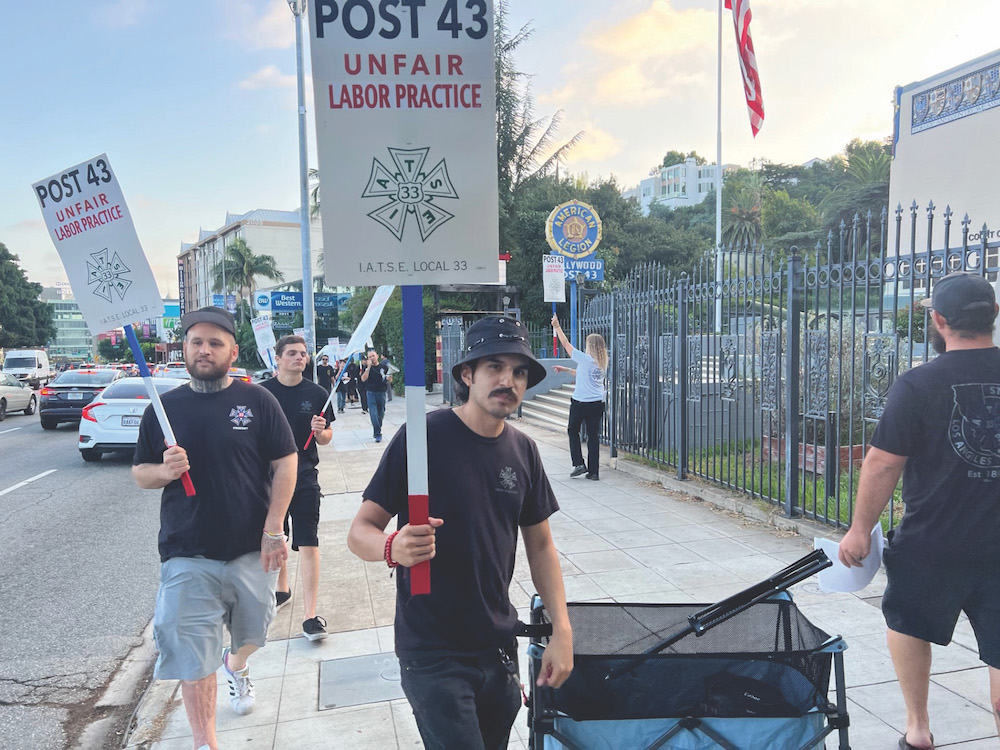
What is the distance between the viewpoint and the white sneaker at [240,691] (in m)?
3.67

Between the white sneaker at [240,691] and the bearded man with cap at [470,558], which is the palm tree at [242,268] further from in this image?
the bearded man with cap at [470,558]

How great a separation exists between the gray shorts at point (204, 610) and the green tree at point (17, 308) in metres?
60.7

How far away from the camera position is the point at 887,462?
275 cm

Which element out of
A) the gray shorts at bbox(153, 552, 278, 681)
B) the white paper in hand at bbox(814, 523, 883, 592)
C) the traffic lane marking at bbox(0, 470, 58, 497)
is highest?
→ the white paper in hand at bbox(814, 523, 883, 592)

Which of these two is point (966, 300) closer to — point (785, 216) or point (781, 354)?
point (781, 354)

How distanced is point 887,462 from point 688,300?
594 cm

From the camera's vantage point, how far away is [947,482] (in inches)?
106

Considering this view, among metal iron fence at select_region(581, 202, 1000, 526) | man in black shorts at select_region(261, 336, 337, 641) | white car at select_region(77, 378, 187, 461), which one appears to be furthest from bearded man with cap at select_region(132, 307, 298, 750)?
white car at select_region(77, 378, 187, 461)

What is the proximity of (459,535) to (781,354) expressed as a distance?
563 cm

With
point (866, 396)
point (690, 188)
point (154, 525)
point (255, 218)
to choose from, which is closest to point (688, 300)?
point (866, 396)

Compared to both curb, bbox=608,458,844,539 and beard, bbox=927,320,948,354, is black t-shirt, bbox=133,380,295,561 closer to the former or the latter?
beard, bbox=927,320,948,354

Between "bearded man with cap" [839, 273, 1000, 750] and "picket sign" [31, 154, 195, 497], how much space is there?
3174 millimetres

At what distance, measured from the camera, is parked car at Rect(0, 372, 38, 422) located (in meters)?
21.7

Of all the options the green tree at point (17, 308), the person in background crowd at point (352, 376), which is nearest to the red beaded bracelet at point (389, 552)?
the person in background crowd at point (352, 376)
